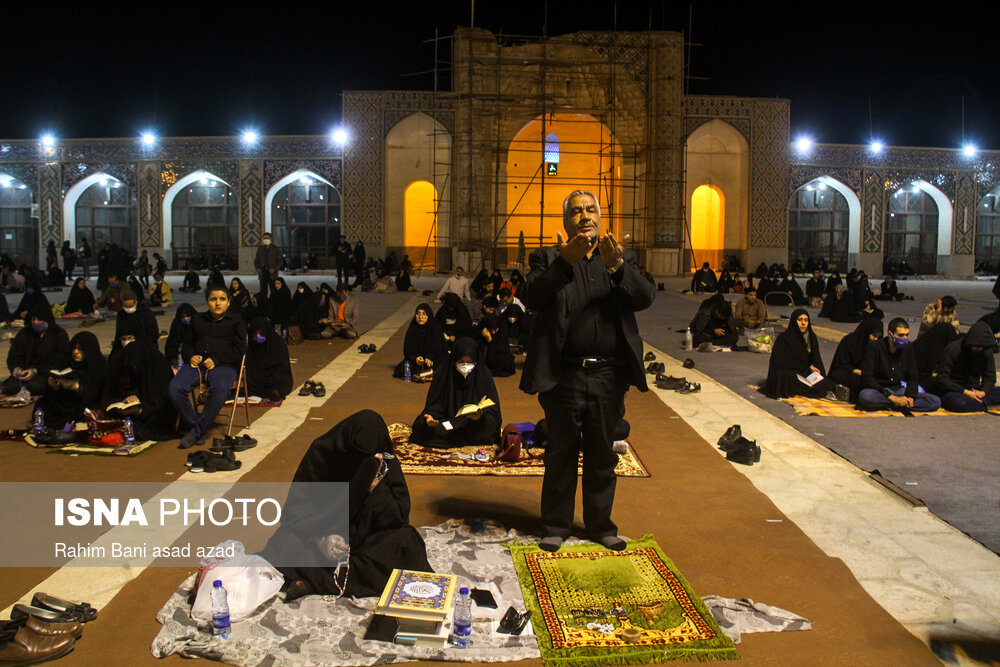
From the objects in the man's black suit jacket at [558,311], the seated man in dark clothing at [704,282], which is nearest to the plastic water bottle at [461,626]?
the man's black suit jacket at [558,311]

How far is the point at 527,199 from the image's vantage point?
2609cm

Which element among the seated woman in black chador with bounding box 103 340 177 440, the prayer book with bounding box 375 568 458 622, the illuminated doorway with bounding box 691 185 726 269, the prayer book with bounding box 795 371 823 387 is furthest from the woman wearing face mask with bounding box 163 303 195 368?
the illuminated doorway with bounding box 691 185 726 269

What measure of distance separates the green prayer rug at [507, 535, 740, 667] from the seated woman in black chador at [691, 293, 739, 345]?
7.19 metres

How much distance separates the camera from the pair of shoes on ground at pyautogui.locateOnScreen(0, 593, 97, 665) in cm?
286

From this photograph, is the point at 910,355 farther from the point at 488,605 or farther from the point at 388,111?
the point at 388,111

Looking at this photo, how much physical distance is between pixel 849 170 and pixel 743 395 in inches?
816

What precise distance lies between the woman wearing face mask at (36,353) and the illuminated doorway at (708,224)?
67.9ft

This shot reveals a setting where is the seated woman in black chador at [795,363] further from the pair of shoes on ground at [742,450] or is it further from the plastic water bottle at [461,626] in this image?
the plastic water bottle at [461,626]

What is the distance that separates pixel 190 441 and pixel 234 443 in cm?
37

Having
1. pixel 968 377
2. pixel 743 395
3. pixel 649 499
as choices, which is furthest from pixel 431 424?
pixel 968 377

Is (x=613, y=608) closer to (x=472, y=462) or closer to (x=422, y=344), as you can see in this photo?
(x=472, y=462)

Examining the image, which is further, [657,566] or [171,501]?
[171,501]

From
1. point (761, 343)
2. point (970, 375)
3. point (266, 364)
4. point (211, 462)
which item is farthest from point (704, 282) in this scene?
point (211, 462)

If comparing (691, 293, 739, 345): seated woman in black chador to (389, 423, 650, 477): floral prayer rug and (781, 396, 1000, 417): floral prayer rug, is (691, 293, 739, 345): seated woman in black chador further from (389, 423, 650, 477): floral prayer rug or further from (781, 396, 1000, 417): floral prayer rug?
(389, 423, 650, 477): floral prayer rug
